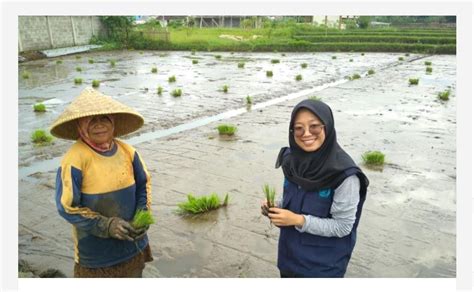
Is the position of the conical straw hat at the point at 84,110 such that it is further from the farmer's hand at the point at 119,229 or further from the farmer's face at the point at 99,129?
the farmer's hand at the point at 119,229

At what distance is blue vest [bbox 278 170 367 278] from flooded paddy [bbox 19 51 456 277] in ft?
3.68

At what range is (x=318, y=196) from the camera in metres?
1.88

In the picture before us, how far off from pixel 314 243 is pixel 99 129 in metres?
1.21

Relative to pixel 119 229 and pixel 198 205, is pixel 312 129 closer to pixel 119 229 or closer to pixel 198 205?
pixel 119 229

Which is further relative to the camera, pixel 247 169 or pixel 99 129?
pixel 247 169

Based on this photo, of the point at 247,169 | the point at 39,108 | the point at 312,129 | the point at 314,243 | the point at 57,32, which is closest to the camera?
the point at 312,129

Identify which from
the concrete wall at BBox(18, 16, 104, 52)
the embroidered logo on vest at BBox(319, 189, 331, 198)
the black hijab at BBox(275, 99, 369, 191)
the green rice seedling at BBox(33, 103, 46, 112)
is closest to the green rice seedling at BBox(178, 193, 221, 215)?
the black hijab at BBox(275, 99, 369, 191)

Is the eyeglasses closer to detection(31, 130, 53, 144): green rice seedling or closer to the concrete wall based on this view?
detection(31, 130, 53, 144): green rice seedling

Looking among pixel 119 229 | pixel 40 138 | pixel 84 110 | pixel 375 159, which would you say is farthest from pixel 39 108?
pixel 119 229

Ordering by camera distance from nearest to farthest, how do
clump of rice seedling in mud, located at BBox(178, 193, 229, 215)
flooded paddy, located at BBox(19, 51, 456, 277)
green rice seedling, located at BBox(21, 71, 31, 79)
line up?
1. flooded paddy, located at BBox(19, 51, 456, 277)
2. clump of rice seedling in mud, located at BBox(178, 193, 229, 215)
3. green rice seedling, located at BBox(21, 71, 31, 79)

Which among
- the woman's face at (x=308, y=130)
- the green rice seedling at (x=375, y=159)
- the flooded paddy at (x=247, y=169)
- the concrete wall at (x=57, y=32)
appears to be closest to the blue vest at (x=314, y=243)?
the woman's face at (x=308, y=130)

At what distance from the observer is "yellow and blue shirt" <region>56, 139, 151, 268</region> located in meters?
1.92

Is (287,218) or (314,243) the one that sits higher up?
(287,218)
